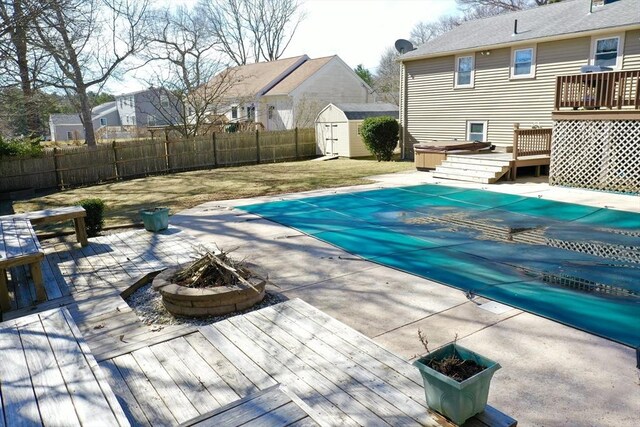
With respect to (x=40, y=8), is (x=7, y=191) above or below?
below

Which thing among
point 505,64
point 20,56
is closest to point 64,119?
point 20,56

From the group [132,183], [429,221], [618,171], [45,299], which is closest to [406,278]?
[429,221]

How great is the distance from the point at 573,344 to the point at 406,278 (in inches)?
80.6

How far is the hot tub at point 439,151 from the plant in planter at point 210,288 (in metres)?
11.2

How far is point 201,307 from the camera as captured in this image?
4.50 m

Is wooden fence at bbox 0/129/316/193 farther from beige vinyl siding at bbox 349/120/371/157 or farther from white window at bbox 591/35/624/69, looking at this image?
white window at bbox 591/35/624/69

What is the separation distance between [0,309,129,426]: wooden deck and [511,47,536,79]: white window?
1548cm

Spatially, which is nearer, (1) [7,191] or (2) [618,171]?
(2) [618,171]

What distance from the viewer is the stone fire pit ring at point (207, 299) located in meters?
4.48

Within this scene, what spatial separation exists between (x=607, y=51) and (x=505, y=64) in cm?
309

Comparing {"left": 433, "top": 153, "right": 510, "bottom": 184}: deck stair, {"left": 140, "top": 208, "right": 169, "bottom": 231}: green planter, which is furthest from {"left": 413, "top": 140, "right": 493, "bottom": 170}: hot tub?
{"left": 140, "top": 208, "right": 169, "bottom": 231}: green planter

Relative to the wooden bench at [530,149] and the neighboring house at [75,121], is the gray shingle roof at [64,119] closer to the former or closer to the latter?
the neighboring house at [75,121]

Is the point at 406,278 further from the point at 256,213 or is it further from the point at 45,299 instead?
the point at 256,213

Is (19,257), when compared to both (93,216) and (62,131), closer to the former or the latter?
(93,216)
